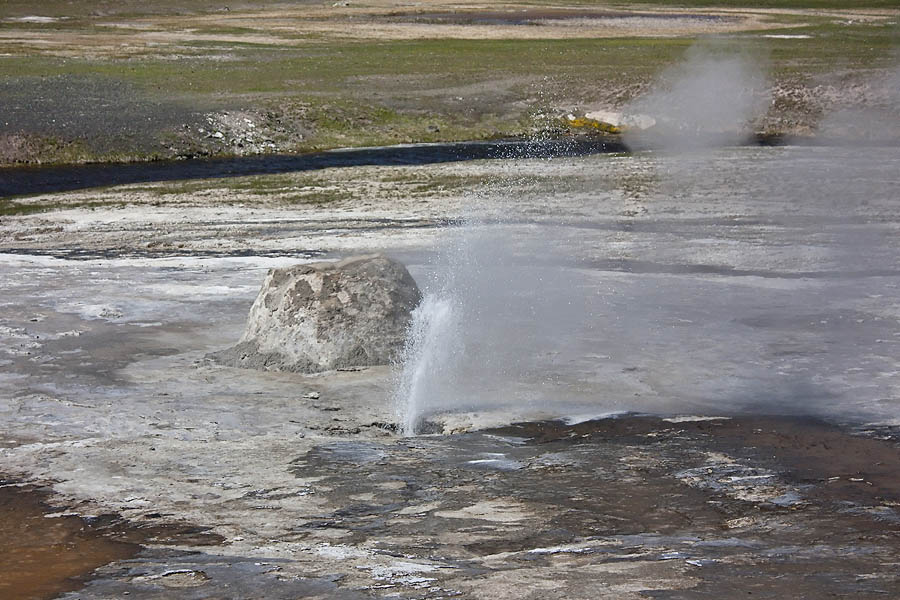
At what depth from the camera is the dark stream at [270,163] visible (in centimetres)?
2411

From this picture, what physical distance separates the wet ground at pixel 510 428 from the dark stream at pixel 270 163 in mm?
7068

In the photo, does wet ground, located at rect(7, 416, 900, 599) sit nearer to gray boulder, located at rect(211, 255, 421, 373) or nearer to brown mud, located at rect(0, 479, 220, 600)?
brown mud, located at rect(0, 479, 220, 600)

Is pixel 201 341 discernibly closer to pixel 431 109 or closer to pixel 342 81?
pixel 431 109

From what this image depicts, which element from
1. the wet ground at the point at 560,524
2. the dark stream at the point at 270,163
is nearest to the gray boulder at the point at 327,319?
the wet ground at the point at 560,524

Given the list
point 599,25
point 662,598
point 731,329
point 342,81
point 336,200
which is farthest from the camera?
point 599,25

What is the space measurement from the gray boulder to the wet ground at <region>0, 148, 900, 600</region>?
27cm

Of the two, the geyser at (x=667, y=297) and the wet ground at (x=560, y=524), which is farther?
the geyser at (x=667, y=297)

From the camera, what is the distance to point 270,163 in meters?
26.4

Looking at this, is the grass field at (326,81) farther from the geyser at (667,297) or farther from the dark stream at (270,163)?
the geyser at (667,297)

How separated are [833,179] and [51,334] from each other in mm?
14119

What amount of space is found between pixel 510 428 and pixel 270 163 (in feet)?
60.5

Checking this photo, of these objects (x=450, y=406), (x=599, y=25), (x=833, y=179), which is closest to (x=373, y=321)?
(x=450, y=406)

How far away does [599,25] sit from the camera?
185 ft

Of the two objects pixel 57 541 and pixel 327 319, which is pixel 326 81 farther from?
pixel 57 541
